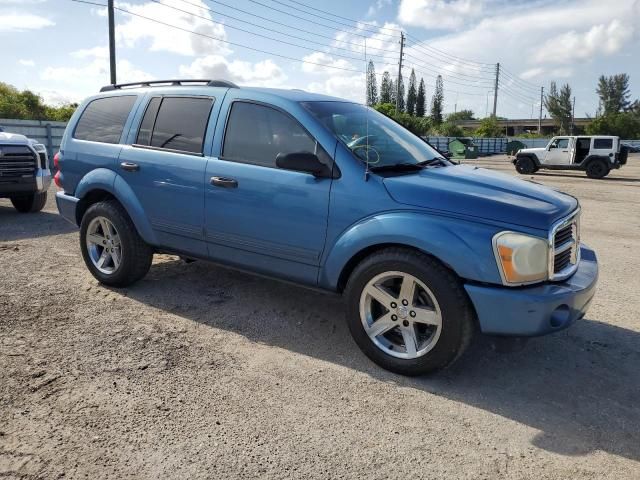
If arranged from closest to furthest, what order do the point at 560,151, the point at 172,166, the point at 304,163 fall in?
the point at 304,163 < the point at 172,166 < the point at 560,151

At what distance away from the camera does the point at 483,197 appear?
315 cm

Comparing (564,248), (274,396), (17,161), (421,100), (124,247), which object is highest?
(421,100)

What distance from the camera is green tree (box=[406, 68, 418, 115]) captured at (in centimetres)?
10019

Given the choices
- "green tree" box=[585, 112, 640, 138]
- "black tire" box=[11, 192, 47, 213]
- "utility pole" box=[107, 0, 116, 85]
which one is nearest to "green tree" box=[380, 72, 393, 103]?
"green tree" box=[585, 112, 640, 138]

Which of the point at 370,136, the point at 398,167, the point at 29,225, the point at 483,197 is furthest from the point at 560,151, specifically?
the point at 483,197

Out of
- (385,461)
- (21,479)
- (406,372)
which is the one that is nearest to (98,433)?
(21,479)

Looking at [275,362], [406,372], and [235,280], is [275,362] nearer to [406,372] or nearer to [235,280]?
[406,372]

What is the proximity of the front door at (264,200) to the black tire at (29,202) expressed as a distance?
6.17 meters

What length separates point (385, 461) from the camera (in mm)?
2479

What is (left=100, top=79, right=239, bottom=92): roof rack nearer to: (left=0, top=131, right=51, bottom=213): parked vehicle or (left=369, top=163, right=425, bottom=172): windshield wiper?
(left=369, top=163, right=425, bottom=172): windshield wiper

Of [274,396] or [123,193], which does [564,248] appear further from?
[123,193]

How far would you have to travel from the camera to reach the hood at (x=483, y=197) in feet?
9.94

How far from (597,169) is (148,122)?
21026mm

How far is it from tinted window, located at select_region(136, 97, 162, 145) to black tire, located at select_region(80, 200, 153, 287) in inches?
25.0
